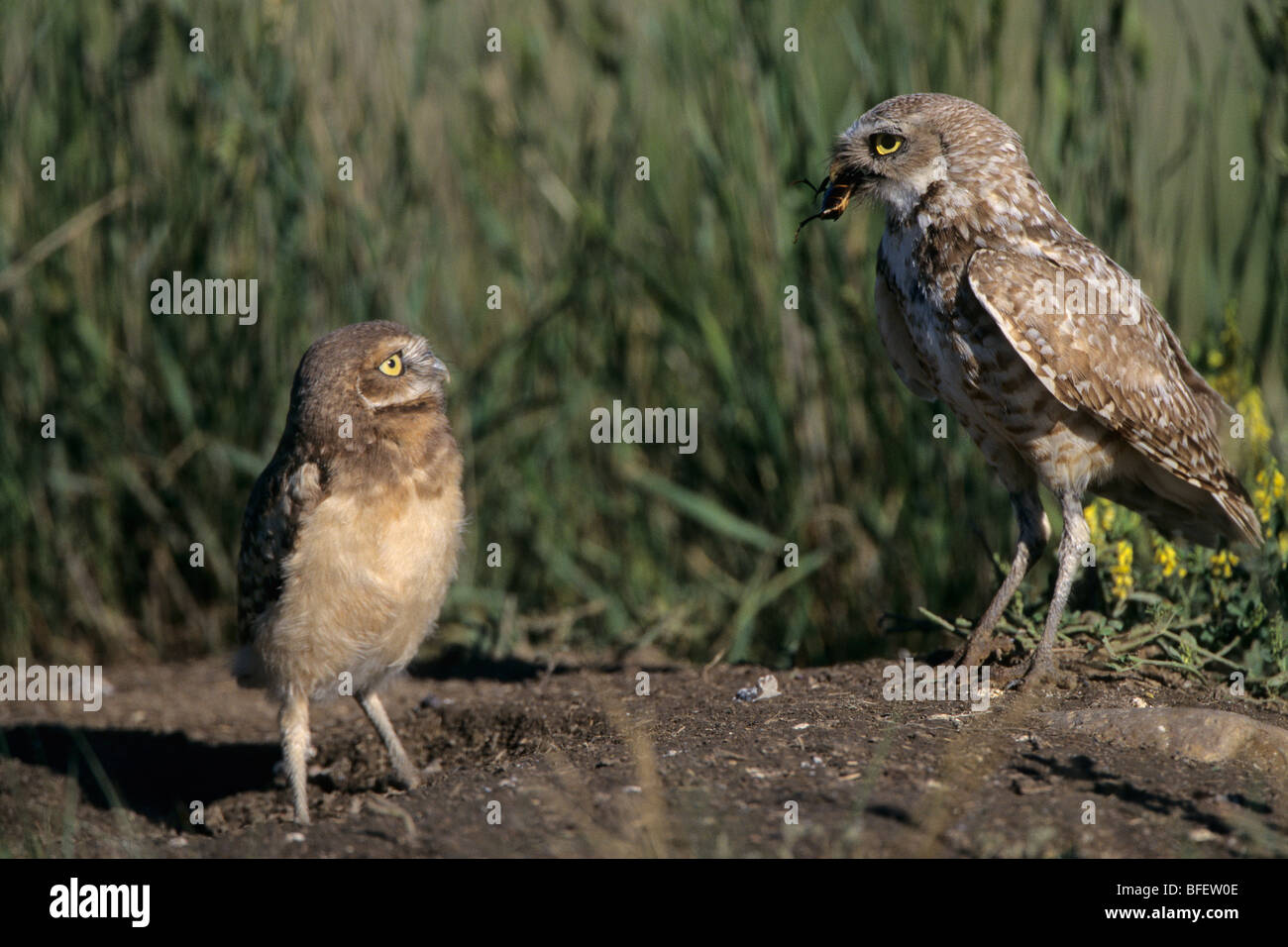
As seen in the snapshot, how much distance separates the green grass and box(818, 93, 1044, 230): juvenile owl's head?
993 mm

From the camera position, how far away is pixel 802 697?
448cm

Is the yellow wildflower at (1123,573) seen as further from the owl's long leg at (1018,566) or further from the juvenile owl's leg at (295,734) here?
the juvenile owl's leg at (295,734)

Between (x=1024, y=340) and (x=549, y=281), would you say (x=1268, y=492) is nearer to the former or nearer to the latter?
(x=1024, y=340)

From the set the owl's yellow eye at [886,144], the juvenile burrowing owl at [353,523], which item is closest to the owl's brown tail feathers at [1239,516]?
the owl's yellow eye at [886,144]

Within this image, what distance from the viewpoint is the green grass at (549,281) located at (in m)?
5.80

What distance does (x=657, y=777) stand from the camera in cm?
368

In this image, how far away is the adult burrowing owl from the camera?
425cm

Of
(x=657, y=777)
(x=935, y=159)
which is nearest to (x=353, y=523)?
(x=657, y=777)

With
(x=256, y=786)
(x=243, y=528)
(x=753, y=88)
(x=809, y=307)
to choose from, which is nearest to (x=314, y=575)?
(x=243, y=528)

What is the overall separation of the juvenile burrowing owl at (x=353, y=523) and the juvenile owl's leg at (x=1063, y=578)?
2.19 m

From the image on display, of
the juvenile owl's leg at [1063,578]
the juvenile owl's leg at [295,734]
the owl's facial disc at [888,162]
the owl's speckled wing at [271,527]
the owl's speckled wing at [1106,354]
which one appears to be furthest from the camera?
the juvenile owl's leg at [295,734]

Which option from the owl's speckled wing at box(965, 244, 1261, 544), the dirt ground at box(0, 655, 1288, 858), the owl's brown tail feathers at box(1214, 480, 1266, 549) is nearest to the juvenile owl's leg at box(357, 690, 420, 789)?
the dirt ground at box(0, 655, 1288, 858)

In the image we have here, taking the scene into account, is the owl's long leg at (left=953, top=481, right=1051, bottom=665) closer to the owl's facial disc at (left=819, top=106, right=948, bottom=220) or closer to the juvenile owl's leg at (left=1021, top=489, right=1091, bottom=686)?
the juvenile owl's leg at (left=1021, top=489, right=1091, bottom=686)

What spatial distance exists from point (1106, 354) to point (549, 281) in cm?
324
